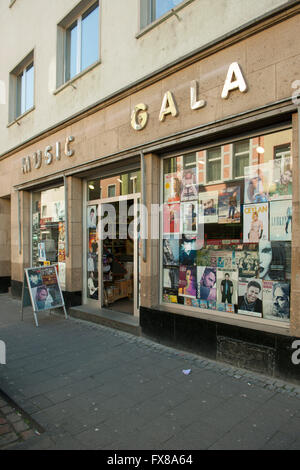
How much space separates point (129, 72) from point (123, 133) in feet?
3.66

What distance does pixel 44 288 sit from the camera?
700cm

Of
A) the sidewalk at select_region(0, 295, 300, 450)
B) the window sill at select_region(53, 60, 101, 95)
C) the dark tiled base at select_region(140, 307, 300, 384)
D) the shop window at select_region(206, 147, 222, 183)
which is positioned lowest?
the sidewalk at select_region(0, 295, 300, 450)

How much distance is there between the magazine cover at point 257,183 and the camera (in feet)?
14.6

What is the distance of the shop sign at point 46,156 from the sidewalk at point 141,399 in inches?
175

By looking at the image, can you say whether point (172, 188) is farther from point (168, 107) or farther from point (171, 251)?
point (168, 107)

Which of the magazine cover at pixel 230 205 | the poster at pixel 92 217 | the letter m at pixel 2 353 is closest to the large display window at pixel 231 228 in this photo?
the magazine cover at pixel 230 205

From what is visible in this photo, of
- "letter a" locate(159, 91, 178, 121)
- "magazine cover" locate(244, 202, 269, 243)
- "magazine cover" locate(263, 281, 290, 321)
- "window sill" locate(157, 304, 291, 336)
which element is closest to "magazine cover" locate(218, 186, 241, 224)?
"magazine cover" locate(244, 202, 269, 243)

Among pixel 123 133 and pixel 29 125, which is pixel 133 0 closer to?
pixel 123 133

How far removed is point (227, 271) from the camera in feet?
16.1

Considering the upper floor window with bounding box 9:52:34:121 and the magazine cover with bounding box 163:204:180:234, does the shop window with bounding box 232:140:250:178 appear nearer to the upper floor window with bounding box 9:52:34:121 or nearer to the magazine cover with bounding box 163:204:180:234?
the magazine cover with bounding box 163:204:180:234

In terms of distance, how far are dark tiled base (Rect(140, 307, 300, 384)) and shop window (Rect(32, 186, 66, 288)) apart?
11.6ft

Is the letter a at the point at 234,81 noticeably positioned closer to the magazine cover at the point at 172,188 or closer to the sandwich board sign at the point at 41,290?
the magazine cover at the point at 172,188

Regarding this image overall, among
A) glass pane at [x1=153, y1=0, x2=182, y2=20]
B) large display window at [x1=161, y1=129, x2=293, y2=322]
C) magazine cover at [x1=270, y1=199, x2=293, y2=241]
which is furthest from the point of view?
glass pane at [x1=153, y1=0, x2=182, y2=20]

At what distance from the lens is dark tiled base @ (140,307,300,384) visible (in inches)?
154
